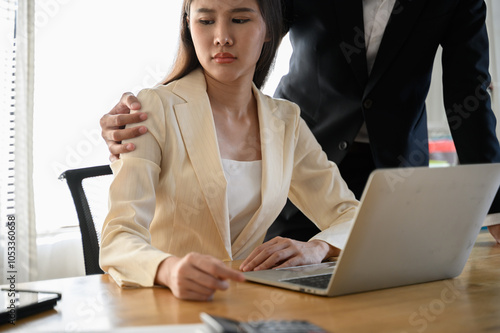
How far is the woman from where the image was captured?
51.2 inches

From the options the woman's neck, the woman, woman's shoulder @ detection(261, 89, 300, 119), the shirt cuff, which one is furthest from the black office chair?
the shirt cuff

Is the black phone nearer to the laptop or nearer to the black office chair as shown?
the laptop

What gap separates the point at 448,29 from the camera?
1.96 m

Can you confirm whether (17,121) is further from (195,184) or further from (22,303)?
(22,303)

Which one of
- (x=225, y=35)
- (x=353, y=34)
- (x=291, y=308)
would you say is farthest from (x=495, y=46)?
(x=291, y=308)

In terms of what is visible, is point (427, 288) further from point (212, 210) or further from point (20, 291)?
point (20, 291)

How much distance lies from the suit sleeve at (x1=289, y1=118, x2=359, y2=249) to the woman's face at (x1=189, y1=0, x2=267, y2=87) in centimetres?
29

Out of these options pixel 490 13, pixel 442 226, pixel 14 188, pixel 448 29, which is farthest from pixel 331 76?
pixel 490 13

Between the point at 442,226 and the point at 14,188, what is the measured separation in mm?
2485

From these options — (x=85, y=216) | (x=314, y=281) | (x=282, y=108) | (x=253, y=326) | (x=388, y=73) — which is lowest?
(x=85, y=216)

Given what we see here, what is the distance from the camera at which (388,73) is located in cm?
192

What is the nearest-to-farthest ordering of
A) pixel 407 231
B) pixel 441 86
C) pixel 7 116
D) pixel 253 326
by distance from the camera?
pixel 253 326 < pixel 407 231 < pixel 7 116 < pixel 441 86

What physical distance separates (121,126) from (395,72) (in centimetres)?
94

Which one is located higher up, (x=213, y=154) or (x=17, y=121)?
(x=213, y=154)
